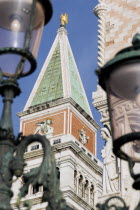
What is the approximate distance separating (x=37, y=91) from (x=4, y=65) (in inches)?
1012

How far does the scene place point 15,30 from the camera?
4.57 m

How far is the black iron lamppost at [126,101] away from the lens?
12.6 feet

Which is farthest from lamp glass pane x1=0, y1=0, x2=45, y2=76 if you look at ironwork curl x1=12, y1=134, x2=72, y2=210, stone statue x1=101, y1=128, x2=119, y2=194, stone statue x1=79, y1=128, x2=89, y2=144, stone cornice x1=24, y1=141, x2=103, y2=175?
stone statue x1=79, y1=128, x2=89, y2=144

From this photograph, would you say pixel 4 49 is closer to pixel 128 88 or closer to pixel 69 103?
pixel 128 88

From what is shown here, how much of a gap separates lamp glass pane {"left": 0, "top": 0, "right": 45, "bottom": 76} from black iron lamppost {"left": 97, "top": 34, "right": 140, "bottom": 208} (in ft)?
2.61

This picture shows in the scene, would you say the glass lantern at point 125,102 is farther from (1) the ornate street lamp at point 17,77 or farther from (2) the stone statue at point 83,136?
(2) the stone statue at point 83,136

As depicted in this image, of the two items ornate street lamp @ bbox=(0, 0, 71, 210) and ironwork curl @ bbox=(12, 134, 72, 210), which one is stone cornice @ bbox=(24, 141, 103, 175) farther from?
ironwork curl @ bbox=(12, 134, 72, 210)

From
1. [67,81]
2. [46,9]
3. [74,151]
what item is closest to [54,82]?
[67,81]

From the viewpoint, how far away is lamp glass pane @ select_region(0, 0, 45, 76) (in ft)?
14.7

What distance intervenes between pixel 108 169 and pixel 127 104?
21.7ft

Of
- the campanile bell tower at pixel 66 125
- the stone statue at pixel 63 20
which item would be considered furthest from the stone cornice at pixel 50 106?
the stone statue at pixel 63 20

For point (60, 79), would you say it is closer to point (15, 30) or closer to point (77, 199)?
point (77, 199)

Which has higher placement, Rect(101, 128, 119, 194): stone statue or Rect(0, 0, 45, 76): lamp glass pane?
Rect(101, 128, 119, 194): stone statue

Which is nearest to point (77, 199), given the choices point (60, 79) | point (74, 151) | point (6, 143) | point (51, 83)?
point (74, 151)
